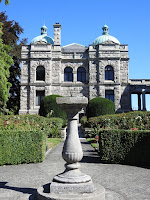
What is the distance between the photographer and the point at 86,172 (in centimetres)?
627

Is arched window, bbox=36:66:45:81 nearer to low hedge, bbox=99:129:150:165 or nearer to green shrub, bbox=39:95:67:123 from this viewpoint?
green shrub, bbox=39:95:67:123

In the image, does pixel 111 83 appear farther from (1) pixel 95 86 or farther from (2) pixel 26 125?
(2) pixel 26 125

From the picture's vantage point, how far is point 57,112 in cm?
2172

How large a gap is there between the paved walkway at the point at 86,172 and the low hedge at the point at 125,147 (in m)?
0.35

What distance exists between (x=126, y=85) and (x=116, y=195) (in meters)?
25.0

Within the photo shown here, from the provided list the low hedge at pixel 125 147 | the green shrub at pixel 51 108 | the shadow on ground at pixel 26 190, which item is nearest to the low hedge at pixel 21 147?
the low hedge at pixel 125 147

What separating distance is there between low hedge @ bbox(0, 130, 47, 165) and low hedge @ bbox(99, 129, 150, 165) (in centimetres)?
234

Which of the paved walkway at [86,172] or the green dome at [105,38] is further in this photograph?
the green dome at [105,38]

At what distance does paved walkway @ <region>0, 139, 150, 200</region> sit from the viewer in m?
4.37

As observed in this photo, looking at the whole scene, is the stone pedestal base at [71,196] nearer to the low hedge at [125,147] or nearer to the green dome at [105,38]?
the low hedge at [125,147]

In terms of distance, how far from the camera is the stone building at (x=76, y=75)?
27.7 meters

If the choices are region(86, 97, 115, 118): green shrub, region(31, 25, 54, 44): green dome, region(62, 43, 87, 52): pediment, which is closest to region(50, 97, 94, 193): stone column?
region(86, 97, 115, 118): green shrub

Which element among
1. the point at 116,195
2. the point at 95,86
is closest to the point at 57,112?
the point at 95,86

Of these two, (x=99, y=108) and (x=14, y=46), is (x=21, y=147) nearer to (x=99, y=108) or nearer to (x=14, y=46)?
(x=99, y=108)
